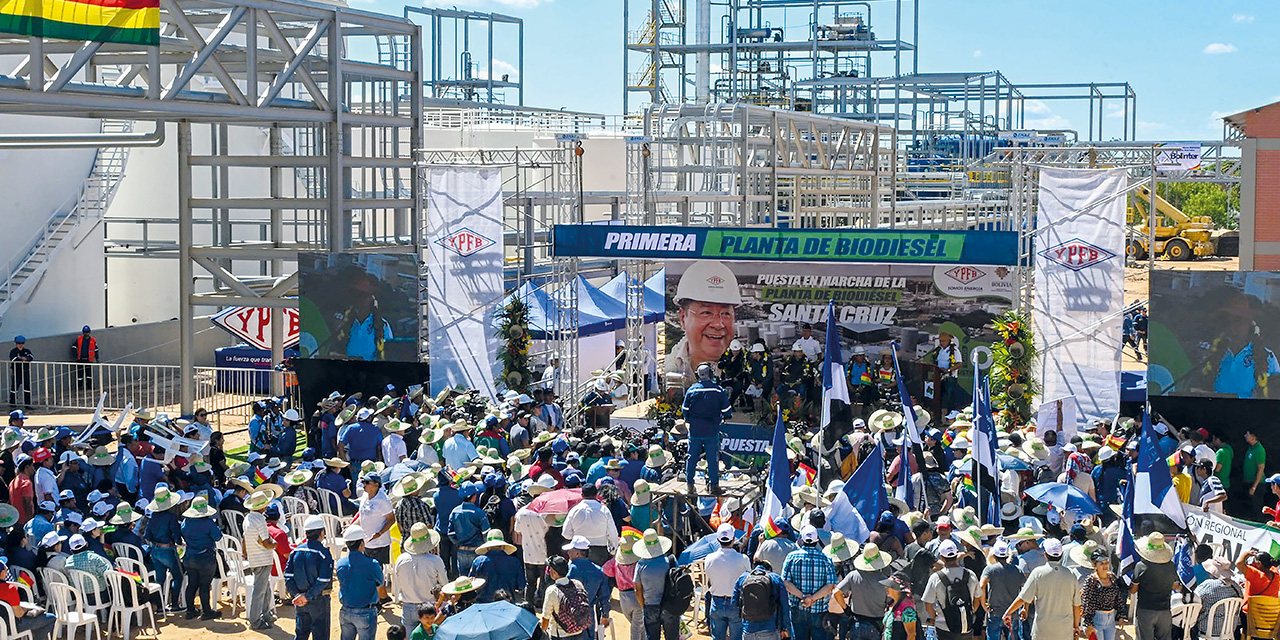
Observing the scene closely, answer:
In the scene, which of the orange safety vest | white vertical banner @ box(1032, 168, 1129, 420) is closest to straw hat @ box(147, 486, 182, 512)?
white vertical banner @ box(1032, 168, 1129, 420)

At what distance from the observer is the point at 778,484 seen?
37.2 feet

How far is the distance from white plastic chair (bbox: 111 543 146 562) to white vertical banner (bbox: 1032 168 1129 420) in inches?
454

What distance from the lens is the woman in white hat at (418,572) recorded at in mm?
9984

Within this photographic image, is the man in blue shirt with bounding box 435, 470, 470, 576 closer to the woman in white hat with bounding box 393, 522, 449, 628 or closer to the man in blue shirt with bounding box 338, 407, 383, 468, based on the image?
the woman in white hat with bounding box 393, 522, 449, 628

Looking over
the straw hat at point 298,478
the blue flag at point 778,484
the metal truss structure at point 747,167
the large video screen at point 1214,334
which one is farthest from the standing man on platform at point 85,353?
the large video screen at point 1214,334

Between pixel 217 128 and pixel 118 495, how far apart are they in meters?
16.1

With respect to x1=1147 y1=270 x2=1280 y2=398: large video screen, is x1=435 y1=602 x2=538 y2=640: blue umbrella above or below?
below

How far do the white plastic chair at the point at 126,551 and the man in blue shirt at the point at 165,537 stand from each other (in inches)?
12.3

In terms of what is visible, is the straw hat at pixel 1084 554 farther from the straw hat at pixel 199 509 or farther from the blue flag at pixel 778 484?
the straw hat at pixel 199 509

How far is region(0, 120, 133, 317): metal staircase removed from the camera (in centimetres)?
2820

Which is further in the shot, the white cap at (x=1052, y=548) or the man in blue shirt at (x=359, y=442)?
the man in blue shirt at (x=359, y=442)

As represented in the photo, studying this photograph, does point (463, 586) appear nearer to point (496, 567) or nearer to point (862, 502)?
point (496, 567)

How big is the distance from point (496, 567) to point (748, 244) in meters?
11.0

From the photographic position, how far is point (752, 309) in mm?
22188
